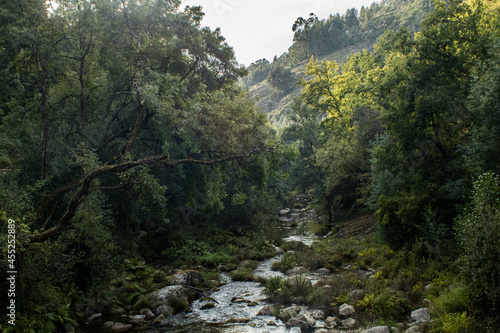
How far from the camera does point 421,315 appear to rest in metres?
8.21

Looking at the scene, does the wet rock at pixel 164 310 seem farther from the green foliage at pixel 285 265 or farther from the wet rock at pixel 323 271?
the wet rock at pixel 323 271

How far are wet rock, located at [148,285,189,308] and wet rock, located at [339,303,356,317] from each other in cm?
543

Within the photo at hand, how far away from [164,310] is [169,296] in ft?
2.34

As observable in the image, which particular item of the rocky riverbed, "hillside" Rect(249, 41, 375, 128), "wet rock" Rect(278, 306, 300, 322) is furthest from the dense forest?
"hillside" Rect(249, 41, 375, 128)

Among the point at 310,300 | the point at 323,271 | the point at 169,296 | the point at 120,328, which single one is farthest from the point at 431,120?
the point at 120,328

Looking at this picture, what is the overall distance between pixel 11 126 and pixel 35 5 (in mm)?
5007

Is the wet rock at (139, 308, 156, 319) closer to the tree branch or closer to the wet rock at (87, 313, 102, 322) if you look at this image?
the wet rock at (87, 313, 102, 322)

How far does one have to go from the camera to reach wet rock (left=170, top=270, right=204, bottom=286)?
1312 centimetres

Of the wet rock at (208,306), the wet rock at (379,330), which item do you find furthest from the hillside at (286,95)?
the wet rock at (379,330)

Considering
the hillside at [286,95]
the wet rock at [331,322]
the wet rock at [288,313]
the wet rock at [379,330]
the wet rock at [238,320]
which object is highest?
the hillside at [286,95]

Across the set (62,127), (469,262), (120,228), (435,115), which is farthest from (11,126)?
(435,115)

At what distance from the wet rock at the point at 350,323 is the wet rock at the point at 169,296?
5.58 meters

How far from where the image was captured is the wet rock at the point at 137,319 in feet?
32.3

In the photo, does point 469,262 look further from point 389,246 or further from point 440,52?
point 440,52
